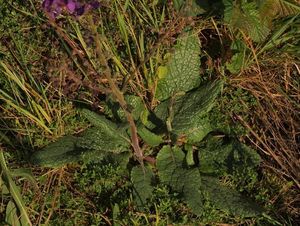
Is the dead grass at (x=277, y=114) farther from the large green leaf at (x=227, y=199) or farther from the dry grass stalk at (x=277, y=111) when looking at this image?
the large green leaf at (x=227, y=199)

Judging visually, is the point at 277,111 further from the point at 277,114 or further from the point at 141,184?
the point at 141,184

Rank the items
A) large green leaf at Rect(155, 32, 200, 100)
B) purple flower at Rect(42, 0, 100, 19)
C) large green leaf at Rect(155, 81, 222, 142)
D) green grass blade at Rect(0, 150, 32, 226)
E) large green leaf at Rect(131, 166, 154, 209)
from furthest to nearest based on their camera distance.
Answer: large green leaf at Rect(155, 32, 200, 100), large green leaf at Rect(155, 81, 222, 142), large green leaf at Rect(131, 166, 154, 209), green grass blade at Rect(0, 150, 32, 226), purple flower at Rect(42, 0, 100, 19)

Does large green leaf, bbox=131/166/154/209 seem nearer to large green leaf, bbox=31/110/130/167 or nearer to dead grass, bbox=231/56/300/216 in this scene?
large green leaf, bbox=31/110/130/167

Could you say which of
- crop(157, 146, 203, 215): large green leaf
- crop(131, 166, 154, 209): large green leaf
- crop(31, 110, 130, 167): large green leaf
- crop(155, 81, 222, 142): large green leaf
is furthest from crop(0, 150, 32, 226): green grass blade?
crop(155, 81, 222, 142): large green leaf

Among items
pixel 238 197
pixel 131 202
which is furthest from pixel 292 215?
pixel 131 202

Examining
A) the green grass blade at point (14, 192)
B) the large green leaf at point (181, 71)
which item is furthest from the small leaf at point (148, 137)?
the green grass blade at point (14, 192)

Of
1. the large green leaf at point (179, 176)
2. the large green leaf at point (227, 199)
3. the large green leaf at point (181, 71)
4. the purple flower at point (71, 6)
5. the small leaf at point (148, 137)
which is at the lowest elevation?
the large green leaf at point (227, 199)
